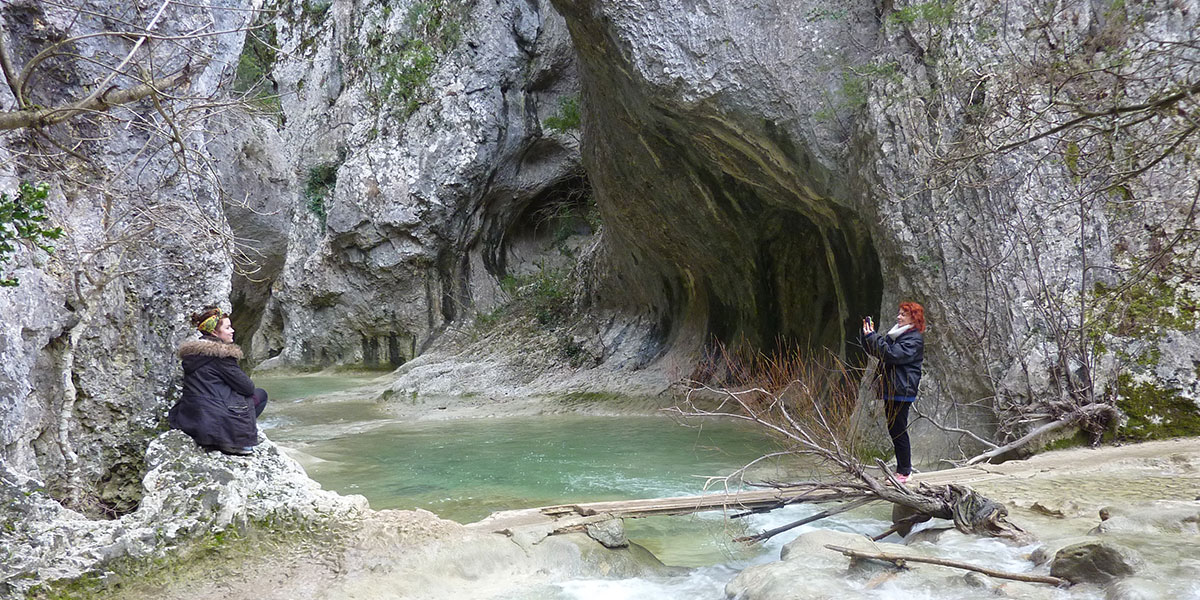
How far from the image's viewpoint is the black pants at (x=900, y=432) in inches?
225

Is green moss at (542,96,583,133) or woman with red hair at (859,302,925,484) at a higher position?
green moss at (542,96,583,133)

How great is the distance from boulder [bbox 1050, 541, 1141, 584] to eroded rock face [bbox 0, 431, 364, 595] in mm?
3176

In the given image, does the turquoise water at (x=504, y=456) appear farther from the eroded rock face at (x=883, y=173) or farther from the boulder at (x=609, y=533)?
the eroded rock face at (x=883, y=173)

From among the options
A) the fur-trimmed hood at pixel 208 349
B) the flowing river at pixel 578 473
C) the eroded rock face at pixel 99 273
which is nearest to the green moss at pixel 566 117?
the flowing river at pixel 578 473

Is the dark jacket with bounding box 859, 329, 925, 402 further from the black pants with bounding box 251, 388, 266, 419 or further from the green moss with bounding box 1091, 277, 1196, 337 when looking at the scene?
the black pants with bounding box 251, 388, 266, 419

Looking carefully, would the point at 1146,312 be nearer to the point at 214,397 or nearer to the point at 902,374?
the point at 902,374

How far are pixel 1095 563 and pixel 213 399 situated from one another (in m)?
4.68

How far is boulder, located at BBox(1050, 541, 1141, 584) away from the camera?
348 centimetres

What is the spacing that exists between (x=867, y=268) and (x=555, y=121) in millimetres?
9991

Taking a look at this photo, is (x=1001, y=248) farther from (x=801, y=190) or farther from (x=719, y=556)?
(x=719, y=556)

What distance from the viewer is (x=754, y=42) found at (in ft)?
28.3

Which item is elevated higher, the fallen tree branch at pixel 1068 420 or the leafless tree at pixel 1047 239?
the leafless tree at pixel 1047 239

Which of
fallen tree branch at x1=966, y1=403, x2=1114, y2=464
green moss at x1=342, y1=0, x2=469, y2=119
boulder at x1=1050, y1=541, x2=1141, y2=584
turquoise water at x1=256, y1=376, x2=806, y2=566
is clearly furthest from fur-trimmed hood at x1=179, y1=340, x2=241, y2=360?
green moss at x1=342, y1=0, x2=469, y2=119

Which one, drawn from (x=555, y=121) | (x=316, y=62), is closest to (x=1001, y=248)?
(x=555, y=121)
